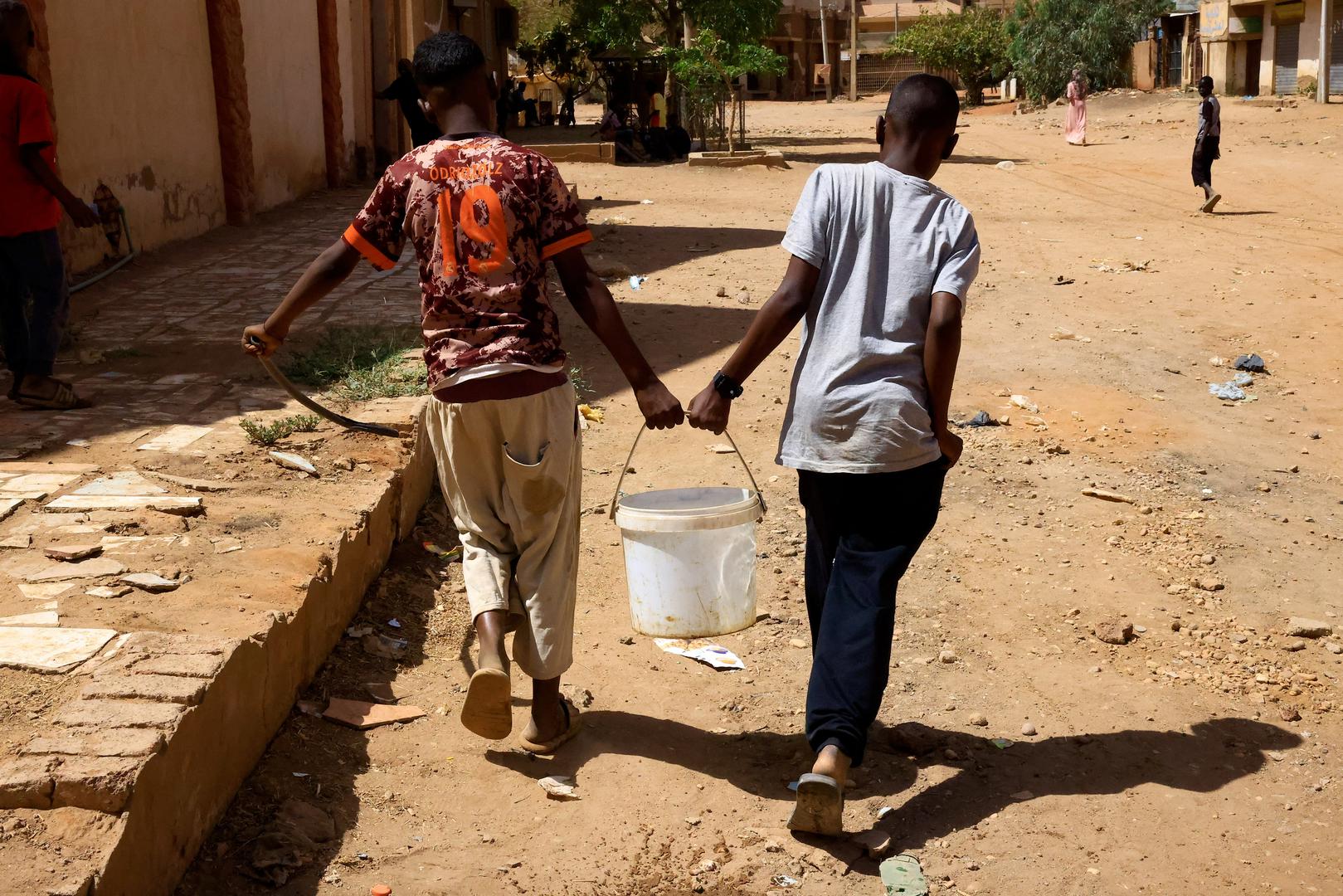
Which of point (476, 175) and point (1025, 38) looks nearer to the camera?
point (476, 175)

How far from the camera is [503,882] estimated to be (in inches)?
112

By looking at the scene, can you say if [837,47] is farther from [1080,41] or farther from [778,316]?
[778,316]

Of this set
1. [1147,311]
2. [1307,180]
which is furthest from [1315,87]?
[1147,311]

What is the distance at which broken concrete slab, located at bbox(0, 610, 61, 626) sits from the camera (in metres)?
3.10

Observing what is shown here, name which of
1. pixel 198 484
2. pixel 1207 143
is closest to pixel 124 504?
pixel 198 484

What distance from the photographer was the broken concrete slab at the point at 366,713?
3475mm

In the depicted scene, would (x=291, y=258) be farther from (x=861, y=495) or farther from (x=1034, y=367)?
(x=861, y=495)

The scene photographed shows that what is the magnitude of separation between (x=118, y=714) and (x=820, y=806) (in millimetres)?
1481

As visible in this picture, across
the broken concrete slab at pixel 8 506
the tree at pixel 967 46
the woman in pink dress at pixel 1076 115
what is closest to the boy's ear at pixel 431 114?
the broken concrete slab at pixel 8 506

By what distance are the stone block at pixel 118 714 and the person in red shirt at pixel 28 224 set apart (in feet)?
10.1

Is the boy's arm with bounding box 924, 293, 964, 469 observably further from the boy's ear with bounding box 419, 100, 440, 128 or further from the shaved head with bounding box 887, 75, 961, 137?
the boy's ear with bounding box 419, 100, 440, 128

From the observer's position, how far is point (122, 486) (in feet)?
13.9

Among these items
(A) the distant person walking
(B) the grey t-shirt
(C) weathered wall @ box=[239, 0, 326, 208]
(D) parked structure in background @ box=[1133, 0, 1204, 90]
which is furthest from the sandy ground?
(D) parked structure in background @ box=[1133, 0, 1204, 90]

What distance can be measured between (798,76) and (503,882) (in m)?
54.7
